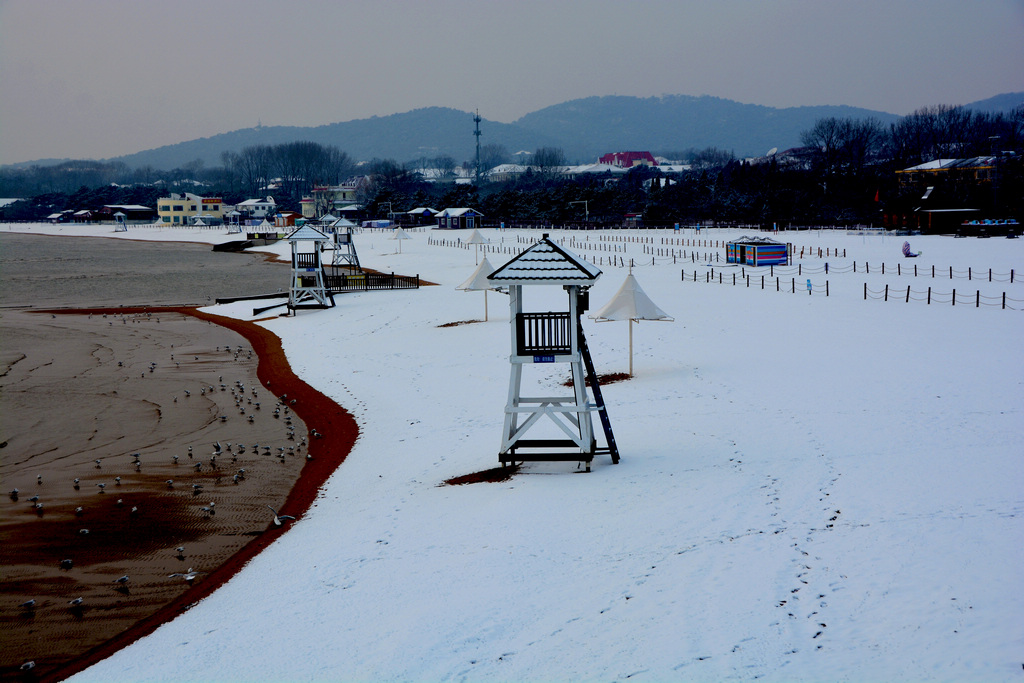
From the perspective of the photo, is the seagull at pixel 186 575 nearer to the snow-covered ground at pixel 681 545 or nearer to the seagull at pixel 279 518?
the snow-covered ground at pixel 681 545

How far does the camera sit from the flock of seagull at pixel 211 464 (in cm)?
1186

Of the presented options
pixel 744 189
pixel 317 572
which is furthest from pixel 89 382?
pixel 744 189

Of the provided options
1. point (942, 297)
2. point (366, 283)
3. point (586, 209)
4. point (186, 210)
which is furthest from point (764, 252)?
point (186, 210)

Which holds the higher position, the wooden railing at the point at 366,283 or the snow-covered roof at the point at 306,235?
the snow-covered roof at the point at 306,235

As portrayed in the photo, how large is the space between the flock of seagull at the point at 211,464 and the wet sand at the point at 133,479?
44mm

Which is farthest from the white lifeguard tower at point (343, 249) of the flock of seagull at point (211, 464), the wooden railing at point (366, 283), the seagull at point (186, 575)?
the seagull at point (186, 575)

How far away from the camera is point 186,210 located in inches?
6535

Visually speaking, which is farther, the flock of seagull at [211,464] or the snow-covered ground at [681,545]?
the flock of seagull at [211,464]

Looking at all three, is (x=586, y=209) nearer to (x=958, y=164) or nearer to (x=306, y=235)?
(x=958, y=164)

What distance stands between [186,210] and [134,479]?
164255 mm

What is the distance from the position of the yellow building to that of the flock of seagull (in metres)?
149

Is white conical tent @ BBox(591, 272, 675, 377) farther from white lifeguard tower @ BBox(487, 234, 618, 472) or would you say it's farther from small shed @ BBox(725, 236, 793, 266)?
small shed @ BBox(725, 236, 793, 266)

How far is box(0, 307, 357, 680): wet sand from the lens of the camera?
35.9 feet

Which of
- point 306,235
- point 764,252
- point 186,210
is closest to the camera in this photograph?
point 306,235
